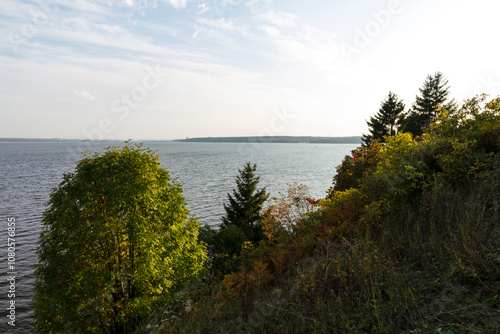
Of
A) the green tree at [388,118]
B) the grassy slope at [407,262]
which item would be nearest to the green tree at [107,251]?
the grassy slope at [407,262]

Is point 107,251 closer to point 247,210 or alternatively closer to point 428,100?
point 247,210

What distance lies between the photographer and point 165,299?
1301 cm

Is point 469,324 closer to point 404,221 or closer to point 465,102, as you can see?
point 404,221

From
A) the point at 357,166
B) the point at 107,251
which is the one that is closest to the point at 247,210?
the point at 357,166

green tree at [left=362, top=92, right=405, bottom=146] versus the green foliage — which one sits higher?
green tree at [left=362, top=92, right=405, bottom=146]

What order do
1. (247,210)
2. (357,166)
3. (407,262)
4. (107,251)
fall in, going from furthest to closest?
1. (247,210)
2. (357,166)
3. (107,251)
4. (407,262)

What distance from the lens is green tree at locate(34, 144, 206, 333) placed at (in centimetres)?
1197

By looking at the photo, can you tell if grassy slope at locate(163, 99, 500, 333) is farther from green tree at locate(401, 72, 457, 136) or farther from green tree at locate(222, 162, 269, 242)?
green tree at locate(401, 72, 457, 136)

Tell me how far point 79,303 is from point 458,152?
1524 centimetres

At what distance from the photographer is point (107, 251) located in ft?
42.1

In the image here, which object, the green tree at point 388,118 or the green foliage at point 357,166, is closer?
the green foliage at point 357,166

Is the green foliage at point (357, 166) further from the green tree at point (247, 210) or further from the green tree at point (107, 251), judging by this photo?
the green tree at point (247, 210)

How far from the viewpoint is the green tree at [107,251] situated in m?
12.0

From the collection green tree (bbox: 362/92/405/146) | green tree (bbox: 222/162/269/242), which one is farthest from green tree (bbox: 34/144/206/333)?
green tree (bbox: 362/92/405/146)
